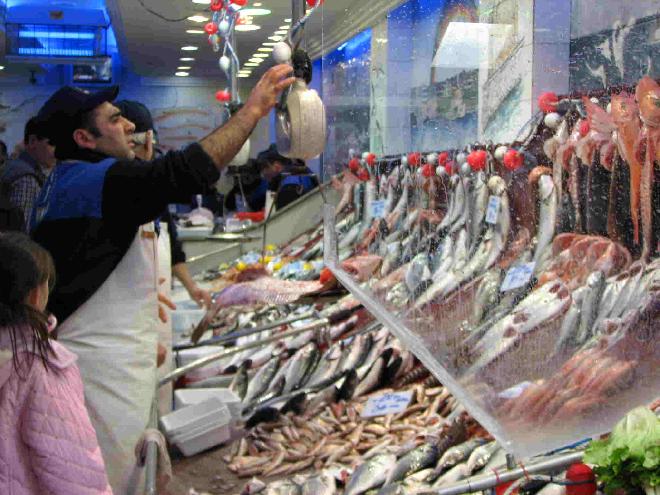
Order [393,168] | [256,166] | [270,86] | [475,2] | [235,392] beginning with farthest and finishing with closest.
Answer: [256,166] < [235,392] < [393,168] < [475,2] < [270,86]

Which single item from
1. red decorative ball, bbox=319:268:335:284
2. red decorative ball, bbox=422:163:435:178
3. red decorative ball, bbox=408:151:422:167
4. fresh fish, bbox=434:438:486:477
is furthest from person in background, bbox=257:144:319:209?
fresh fish, bbox=434:438:486:477

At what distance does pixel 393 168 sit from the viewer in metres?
3.85

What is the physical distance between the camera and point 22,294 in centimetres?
233

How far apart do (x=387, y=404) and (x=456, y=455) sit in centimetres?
87

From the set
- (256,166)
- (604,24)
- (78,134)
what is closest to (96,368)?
(78,134)

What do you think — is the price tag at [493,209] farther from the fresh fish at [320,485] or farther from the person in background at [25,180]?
the person in background at [25,180]

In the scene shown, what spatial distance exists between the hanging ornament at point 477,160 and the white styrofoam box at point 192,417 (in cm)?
157

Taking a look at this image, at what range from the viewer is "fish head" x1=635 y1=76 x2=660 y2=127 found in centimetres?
216

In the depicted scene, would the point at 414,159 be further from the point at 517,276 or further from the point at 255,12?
the point at 255,12

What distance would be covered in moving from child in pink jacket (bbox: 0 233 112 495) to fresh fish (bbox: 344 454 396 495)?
3.54 ft

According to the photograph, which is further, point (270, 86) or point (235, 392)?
point (235, 392)

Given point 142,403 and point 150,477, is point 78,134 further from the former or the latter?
point 150,477

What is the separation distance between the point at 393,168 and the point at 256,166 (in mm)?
7618

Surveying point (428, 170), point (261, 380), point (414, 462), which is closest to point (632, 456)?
point (414, 462)
